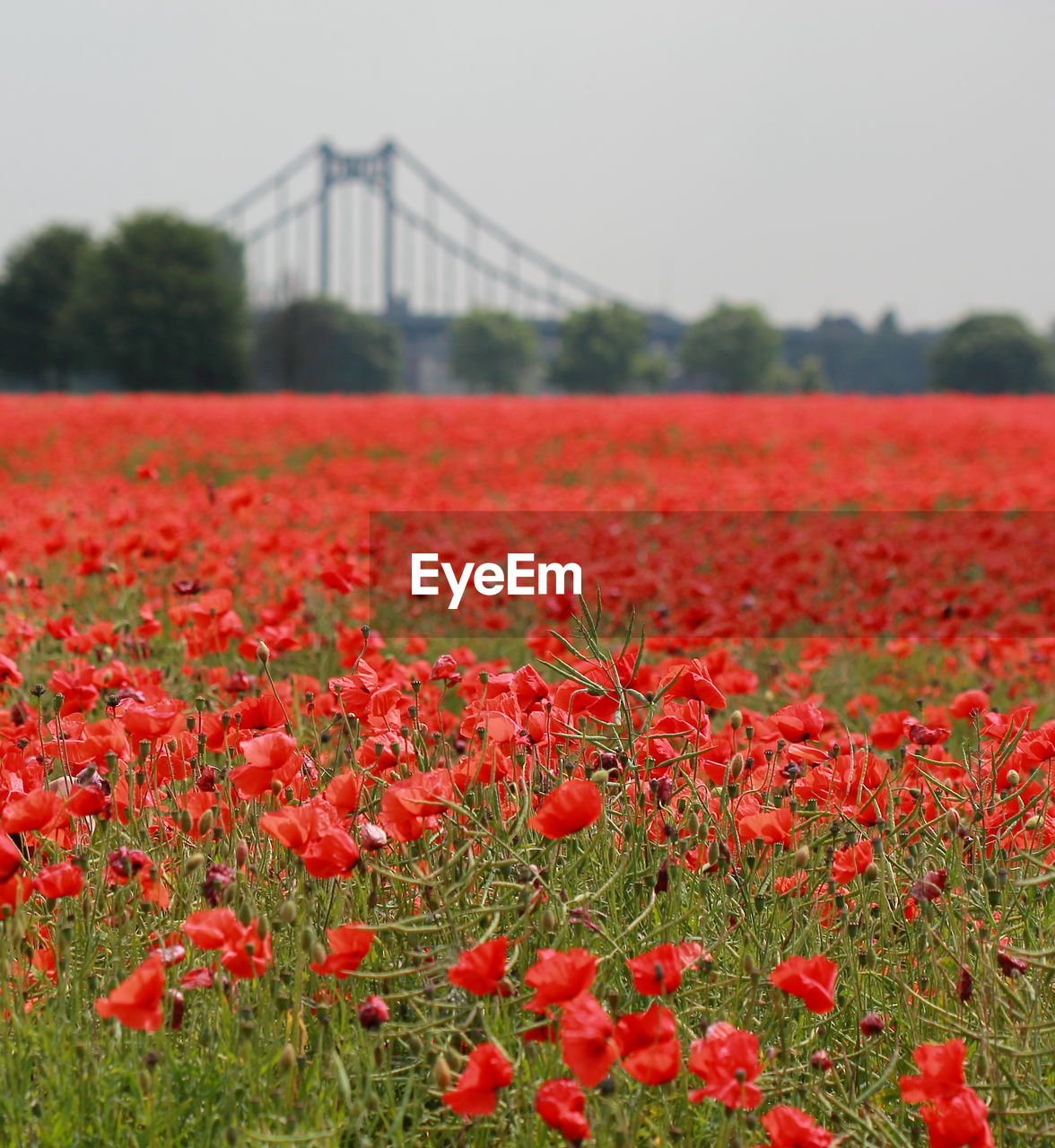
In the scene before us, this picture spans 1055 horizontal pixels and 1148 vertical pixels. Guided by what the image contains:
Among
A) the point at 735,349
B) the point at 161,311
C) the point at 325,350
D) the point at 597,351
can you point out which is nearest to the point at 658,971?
the point at 161,311

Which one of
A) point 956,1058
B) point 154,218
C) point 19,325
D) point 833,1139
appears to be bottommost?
point 833,1139

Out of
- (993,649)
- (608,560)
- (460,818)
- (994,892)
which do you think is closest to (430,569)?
(608,560)

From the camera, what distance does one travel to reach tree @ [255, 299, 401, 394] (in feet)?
136

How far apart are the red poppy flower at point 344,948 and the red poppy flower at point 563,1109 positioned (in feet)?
0.94

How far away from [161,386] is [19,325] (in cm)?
974

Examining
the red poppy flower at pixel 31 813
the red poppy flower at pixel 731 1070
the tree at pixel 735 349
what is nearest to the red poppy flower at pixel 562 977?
the red poppy flower at pixel 731 1070

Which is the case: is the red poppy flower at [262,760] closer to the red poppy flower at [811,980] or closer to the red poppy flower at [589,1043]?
the red poppy flower at [589,1043]

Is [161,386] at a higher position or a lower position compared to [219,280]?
lower

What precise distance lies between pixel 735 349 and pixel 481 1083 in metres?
62.5

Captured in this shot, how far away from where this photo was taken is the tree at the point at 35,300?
4266cm

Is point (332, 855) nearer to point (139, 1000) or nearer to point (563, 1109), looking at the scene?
point (139, 1000)

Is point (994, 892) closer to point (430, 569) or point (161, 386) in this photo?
point (430, 569)

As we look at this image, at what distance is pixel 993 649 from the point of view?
443 centimetres

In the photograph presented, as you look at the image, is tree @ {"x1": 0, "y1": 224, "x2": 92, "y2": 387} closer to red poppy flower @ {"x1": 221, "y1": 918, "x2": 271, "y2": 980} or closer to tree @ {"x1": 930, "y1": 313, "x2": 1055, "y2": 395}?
tree @ {"x1": 930, "y1": 313, "x2": 1055, "y2": 395}
